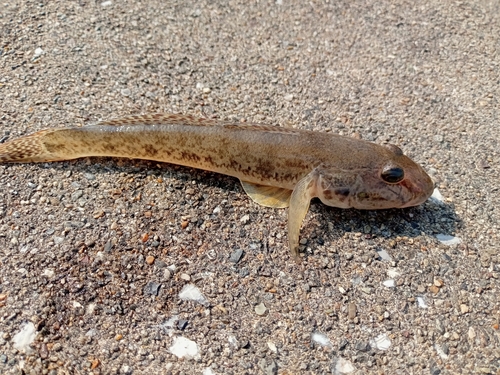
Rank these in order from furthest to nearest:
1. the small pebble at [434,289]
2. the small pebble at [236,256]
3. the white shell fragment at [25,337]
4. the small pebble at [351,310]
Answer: the small pebble at [236,256] → the small pebble at [434,289] → the small pebble at [351,310] → the white shell fragment at [25,337]

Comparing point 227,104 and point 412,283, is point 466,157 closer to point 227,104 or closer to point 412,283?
point 412,283

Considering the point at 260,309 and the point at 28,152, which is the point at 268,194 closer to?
the point at 260,309

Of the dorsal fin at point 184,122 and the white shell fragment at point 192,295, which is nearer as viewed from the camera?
the white shell fragment at point 192,295

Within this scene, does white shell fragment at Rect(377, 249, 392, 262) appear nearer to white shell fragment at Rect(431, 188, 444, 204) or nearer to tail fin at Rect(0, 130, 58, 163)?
white shell fragment at Rect(431, 188, 444, 204)

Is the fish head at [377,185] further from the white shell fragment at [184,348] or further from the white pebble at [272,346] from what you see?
the white shell fragment at [184,348]

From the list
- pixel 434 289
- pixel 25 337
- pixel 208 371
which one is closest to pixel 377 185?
pixel 434 289

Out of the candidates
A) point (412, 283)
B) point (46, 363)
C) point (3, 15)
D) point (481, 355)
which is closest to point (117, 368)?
point (46, 363)

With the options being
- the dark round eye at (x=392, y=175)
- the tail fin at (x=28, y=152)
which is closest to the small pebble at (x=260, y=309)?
the dark round eye at (x=392, y=175)

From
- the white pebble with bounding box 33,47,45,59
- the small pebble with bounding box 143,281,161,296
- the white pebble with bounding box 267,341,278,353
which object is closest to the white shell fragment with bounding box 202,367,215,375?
the white pebble with bounding box 267,341,278,353
